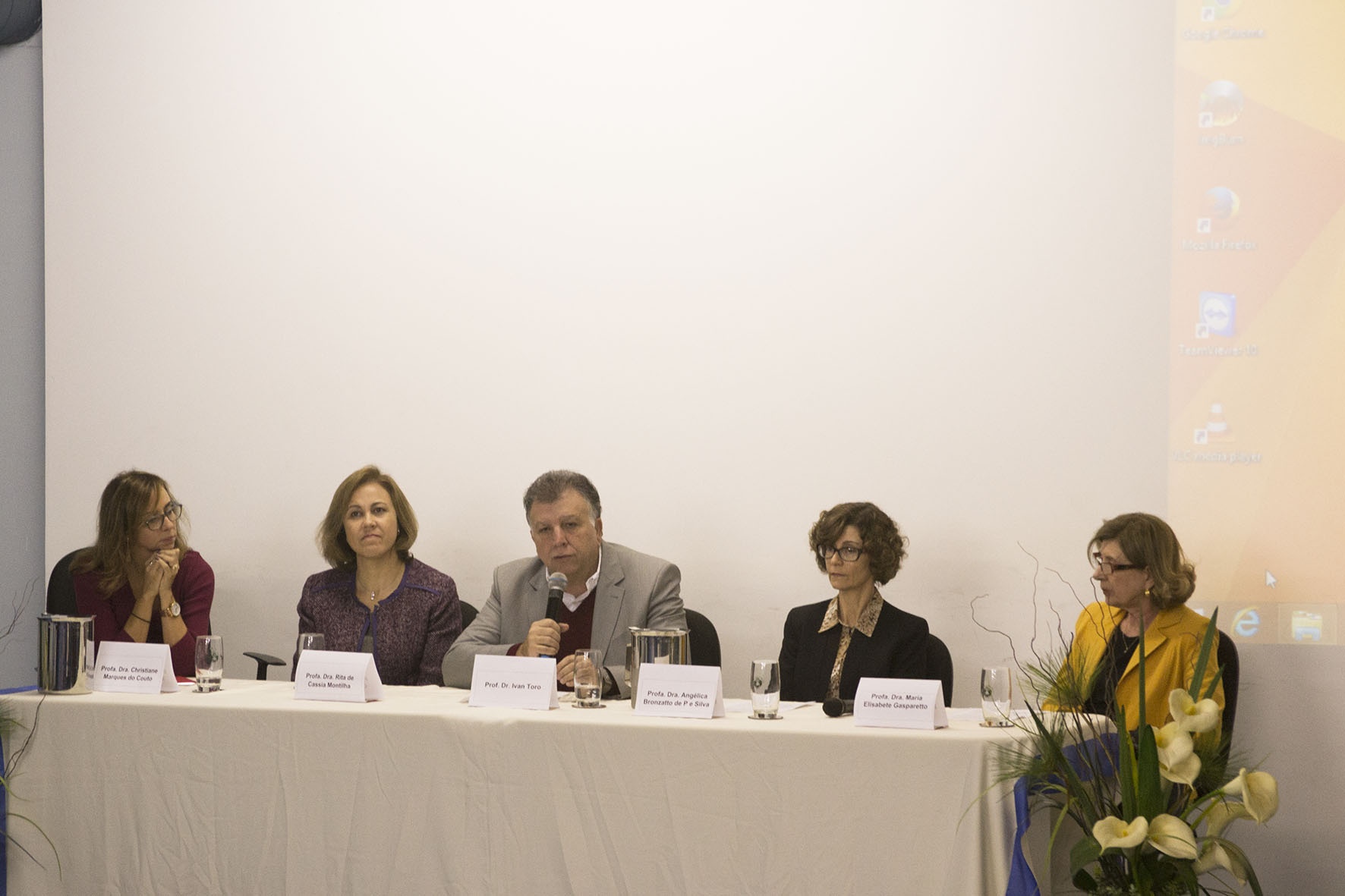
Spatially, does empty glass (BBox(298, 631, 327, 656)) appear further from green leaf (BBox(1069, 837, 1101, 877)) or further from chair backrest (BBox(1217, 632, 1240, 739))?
chair backrest (BBox(1217, 632, 1240, 739))

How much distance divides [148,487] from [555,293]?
4.70ft

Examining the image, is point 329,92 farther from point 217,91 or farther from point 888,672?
point 888,672

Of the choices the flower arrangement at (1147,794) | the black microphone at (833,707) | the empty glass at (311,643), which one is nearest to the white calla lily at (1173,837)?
the flower arrangement at (1147,794)

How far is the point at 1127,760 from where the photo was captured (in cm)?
229

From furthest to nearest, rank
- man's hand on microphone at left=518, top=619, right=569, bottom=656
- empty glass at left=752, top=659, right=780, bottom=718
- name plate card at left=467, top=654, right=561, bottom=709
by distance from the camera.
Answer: man's hand on microphone at left=518, top=619, right=569, bottom=656
name plate card at left=467, top=654, right=561, bottom=709
empty glass at left=752, top=659, right=780, bottom=718

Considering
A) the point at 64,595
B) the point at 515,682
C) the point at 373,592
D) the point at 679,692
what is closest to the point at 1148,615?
the point at 679,692

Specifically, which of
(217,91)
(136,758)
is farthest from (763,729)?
(217,91)

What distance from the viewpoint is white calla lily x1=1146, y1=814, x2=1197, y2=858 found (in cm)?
215

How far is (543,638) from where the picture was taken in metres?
2.92

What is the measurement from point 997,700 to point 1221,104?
2165mm

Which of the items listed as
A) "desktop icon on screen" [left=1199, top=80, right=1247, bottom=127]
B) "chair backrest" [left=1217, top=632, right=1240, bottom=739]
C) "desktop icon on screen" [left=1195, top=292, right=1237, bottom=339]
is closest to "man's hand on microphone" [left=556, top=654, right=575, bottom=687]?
"chair backrest" [left=1217, top=632, right=1240, bottom=739]

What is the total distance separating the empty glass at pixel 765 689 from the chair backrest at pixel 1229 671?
4.76 ft

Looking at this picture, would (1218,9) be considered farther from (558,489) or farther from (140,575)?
(140,575)

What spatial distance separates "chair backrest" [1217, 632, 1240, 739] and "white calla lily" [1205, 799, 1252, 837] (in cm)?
107
